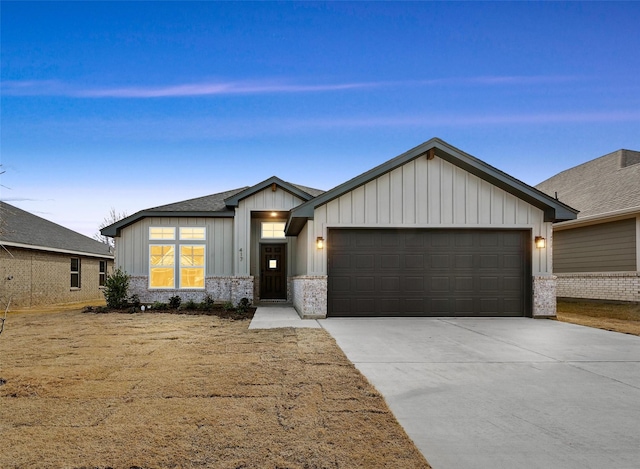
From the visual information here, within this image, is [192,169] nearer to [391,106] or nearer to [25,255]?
[25,255]

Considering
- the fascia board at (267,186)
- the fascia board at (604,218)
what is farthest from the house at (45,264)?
the fascia board at (604,218)

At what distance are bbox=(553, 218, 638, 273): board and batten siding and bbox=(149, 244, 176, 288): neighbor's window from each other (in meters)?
16.0

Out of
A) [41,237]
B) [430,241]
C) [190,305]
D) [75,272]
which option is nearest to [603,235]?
[430,241]

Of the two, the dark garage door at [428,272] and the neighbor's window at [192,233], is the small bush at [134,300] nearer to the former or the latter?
the neighbor's window at [192,233]

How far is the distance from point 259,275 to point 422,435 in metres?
13.0

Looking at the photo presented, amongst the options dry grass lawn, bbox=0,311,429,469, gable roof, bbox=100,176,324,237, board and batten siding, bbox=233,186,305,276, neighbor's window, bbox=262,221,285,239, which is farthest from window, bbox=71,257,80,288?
dry grass lawn, bbox=0,311,429,469

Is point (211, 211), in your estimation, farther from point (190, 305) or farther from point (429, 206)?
point (429, 206)

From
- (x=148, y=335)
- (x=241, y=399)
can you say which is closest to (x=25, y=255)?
(x=148, y=335)

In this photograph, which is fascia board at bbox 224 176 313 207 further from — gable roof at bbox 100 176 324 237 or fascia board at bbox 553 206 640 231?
fascia board at bbox 553 206 640 231

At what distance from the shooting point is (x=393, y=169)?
10727 millimetres

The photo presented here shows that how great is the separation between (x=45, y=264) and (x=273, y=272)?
10.4 m

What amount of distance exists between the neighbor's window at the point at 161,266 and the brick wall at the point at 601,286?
1593 cm

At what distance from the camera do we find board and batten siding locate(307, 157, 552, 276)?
10.8 m

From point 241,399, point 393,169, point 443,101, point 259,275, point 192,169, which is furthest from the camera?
point 192,169
